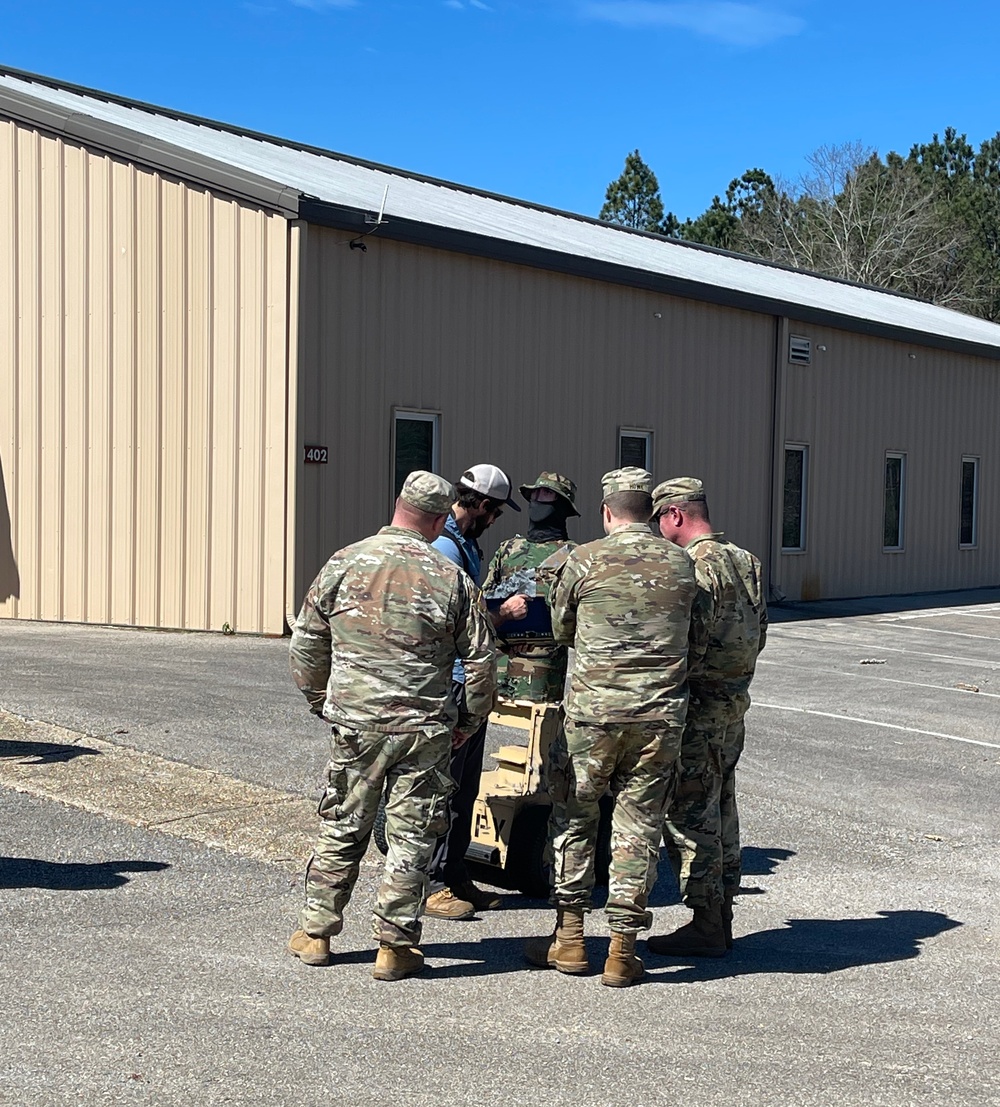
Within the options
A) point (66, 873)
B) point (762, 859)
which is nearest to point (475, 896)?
point (762, 859)

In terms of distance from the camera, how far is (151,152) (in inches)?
595

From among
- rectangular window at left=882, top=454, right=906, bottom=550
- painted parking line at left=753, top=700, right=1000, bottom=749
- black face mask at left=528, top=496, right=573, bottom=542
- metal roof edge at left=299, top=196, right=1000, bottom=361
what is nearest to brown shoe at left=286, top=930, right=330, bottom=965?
black face mask at left=528, top=496, right=573, bottom=542

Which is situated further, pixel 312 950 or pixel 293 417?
pixel 293 417

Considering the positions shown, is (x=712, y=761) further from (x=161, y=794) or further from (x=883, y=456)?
(x=883, y=456)

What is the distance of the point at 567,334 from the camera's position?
1803 centimetres

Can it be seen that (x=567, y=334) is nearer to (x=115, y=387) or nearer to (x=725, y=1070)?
(x=115, y=387)

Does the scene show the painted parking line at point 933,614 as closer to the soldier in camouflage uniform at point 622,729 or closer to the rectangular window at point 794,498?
the rectangular window at point 794,498

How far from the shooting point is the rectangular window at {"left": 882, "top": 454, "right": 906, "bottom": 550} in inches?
950

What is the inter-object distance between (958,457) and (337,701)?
22.4 m

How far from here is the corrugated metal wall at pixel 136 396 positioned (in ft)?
48.6

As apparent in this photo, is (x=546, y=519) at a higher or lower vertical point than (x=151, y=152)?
lower

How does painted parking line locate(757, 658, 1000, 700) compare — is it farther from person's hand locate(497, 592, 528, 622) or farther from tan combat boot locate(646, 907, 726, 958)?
person's hand locate(497, 592, 528, 622)

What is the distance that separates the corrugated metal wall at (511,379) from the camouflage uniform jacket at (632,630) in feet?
31.3

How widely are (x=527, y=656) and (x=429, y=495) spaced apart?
107 centimetres
